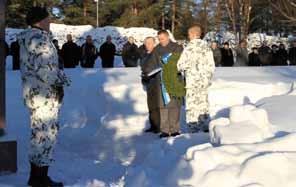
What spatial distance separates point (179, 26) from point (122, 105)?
39908mm

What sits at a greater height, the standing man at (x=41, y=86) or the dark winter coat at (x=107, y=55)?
the standing man at (x=41, y=86)

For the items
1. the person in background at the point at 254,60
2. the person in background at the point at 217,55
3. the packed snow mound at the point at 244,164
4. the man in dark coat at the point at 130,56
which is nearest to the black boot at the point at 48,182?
the packed snow mound at the point at 244,164

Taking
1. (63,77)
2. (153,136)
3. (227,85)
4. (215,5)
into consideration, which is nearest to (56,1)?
(215,5)

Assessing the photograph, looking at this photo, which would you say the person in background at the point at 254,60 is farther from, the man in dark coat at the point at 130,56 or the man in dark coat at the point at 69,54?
the man in dark coat at the point at 69,54

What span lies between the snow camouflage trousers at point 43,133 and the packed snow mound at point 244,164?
4.71 ft

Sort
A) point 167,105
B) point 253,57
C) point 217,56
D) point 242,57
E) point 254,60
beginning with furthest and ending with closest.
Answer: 1. point 253,57
2. point 254,60
3. point 242,57
4. point 217,56
5. point 167,105

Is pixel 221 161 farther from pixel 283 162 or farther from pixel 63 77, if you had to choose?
pixel 63 77

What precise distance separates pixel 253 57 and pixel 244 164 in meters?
22.4

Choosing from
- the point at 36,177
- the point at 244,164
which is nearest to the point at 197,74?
the point at 36,177

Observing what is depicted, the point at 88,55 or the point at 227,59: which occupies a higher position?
the point at 88,55

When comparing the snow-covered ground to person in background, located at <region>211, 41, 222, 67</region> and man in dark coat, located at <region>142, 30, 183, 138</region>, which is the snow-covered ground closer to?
man in dark coat, located at <region>142, 30, 183, 138</region>

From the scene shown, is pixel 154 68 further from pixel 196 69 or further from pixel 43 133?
pixel 43 133

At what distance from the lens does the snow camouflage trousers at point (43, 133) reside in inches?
270

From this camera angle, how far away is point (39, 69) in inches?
266
